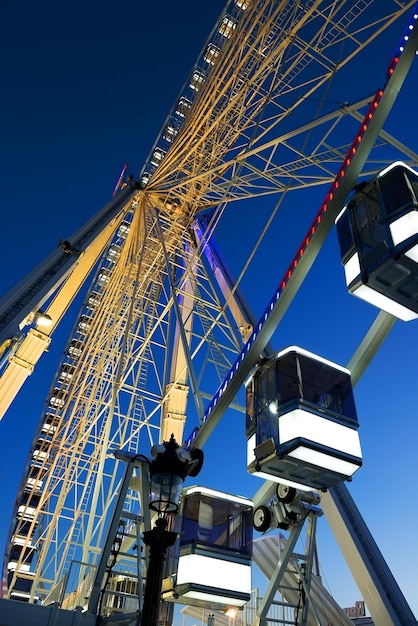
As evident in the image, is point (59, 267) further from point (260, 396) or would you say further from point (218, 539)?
point (218, 539)

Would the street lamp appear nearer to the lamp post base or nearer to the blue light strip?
the lamp post base

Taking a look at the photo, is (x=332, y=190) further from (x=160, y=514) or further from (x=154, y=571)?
(x=154, y=571)

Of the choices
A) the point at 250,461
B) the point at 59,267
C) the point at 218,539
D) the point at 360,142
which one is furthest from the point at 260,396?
the point at 59,267

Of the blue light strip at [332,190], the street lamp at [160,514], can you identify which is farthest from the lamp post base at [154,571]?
the blue light strip at [332,190]

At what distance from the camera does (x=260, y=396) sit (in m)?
7.12

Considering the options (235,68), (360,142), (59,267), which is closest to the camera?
(360,142)

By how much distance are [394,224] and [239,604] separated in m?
5.57

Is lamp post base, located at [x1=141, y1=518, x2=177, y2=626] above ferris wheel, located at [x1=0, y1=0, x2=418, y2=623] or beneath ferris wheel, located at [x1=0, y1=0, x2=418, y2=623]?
beneath

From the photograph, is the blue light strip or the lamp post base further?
the blue light strip

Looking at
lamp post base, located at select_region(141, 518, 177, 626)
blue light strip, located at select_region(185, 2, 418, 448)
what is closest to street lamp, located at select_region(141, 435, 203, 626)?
lamp post base, located at select_region(141, 518, 177, 626)

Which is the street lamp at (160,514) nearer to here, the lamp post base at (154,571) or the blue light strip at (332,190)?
the lamp post base at (154,571)

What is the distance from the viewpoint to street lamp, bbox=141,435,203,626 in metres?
4.63

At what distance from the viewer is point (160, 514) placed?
5.27 meters

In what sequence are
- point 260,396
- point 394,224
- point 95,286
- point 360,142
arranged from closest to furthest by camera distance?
point 394,224 < point 360,142 < point 260,396 < point 95,286
